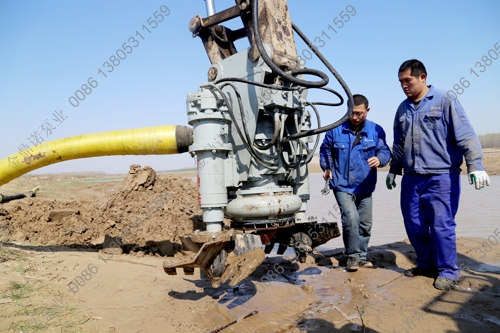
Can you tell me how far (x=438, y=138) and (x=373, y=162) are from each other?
0.69 meters

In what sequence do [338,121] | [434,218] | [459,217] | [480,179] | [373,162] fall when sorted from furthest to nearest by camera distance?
1. [459,217]
2. [373,162]
3. [434,218]
4. [480,179]
5. [338,121]

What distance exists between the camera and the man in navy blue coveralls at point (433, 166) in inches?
138

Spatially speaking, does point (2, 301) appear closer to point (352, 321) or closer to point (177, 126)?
point (177, 126)

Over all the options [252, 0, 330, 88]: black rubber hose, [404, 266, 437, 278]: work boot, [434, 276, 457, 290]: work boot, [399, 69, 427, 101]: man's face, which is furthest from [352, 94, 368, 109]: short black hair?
[434, 276, 457, 290]: work boot

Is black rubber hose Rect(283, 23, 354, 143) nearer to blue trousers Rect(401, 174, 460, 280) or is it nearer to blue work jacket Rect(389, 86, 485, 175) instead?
blue work jacket Rect(389, 86, 485, 175)

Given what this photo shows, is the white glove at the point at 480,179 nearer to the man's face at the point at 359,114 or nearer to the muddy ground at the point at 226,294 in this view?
the muddy ground at the point at 226,294

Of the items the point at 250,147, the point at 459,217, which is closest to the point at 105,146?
the point at 250,147

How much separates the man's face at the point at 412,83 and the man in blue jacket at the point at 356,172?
558 mm

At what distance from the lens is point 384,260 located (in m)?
4.87

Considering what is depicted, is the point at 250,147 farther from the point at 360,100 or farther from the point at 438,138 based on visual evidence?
the point at 438,138

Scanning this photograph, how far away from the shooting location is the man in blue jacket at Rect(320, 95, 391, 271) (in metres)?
4.25

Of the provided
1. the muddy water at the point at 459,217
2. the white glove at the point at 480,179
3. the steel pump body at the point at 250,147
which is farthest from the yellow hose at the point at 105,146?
the white glove at the point at 480,179

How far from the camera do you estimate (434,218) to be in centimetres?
358

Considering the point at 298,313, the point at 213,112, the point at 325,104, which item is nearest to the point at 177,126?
the point at 213,112
